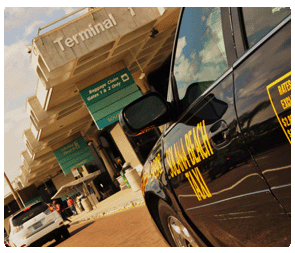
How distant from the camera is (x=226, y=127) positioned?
210 cm

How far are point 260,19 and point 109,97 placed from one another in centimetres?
1383

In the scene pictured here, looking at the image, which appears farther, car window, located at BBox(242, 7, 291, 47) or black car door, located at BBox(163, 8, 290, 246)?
black car door, located at BBox(163, 8, 290, 246)

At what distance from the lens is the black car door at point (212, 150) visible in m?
2.01

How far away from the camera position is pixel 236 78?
6.68ft

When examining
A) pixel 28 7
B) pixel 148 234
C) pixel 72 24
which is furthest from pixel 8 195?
pixel 28 7

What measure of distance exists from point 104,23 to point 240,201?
11.5m

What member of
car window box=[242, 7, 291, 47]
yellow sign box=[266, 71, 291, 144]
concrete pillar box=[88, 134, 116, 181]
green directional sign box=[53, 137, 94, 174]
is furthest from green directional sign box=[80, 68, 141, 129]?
concrete pillar box=[88, 134, 116, 181]

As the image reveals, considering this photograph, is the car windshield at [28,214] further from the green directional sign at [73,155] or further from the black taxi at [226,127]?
the green directional sign at [73,155]

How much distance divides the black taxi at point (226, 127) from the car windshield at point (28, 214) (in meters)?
11.7

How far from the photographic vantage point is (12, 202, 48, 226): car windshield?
46.1 ft

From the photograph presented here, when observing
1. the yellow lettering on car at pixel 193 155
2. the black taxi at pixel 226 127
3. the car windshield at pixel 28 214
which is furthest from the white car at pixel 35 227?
the yellow lettering on car at pixel 193 155

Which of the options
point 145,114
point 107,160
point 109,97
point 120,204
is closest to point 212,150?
point 145,114

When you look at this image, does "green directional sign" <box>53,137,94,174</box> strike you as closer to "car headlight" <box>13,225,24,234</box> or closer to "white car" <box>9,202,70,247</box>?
"white car" <box>9,202,70,247</box>
